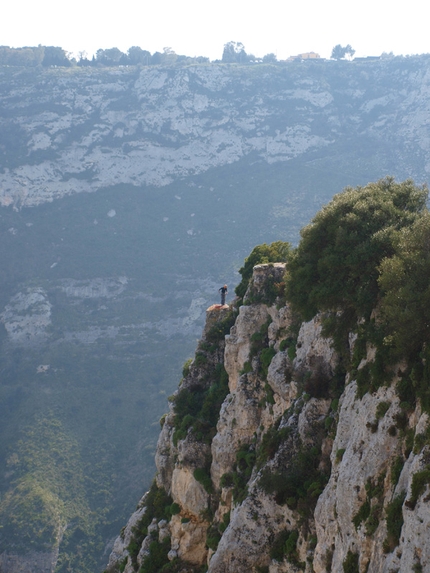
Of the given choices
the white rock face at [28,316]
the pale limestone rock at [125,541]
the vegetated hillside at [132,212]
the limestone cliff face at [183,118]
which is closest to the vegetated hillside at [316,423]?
the pale limestone rock at [125,541]

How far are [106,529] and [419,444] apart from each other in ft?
233

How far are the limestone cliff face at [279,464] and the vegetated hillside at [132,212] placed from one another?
52.0m

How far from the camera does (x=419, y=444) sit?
580 inches

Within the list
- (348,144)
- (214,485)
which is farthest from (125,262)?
(214,485)

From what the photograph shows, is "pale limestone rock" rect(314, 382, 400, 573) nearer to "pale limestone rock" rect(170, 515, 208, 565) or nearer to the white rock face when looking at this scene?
"pale limestone rock" rect(170, 515, 208, 565)

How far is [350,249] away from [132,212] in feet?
481

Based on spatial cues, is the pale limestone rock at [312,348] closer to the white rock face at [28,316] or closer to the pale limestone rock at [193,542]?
the pale limestone rock at [193,542]

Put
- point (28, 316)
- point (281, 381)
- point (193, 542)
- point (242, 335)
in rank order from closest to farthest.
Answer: point (281, 381)
point (193, 542)
point (242, 335)
point (28, 316)

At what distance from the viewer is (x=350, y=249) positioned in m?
21.9

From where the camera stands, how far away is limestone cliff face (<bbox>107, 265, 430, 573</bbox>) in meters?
15.5

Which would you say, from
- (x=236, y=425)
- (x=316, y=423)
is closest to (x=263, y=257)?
(x=236, y=425)

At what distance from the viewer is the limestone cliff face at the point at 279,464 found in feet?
50.7

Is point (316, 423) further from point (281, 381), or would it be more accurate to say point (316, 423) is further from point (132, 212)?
point (132, 212)

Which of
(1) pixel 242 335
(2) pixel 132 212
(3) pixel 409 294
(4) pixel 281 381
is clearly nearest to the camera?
(3) pixel 409 294
